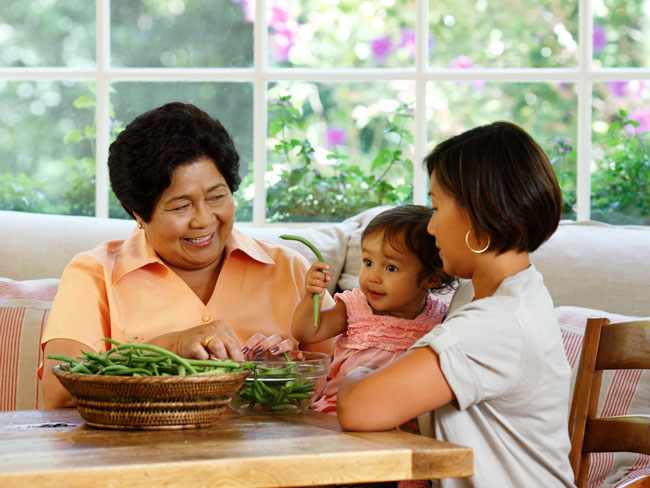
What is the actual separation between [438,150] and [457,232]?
18 cm

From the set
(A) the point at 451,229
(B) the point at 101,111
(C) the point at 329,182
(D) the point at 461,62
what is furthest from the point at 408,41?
(A) the point at 451,229

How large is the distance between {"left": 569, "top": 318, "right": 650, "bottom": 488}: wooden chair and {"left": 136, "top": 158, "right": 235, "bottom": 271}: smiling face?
936mm

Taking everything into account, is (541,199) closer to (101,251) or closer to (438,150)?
(438,150)

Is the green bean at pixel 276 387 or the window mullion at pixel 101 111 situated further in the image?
the window mullion at pixel 101 111

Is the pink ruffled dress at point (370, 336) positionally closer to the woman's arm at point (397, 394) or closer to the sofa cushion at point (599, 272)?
the woman's arm at point (397, 394)

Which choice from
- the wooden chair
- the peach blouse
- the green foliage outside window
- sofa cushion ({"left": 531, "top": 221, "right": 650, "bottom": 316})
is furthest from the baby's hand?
the green foliage outside window

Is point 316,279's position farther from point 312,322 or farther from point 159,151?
point 159,151

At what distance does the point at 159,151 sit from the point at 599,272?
4.87ft

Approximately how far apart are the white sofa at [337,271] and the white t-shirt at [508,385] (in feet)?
3.09

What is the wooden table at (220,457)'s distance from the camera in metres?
1.16

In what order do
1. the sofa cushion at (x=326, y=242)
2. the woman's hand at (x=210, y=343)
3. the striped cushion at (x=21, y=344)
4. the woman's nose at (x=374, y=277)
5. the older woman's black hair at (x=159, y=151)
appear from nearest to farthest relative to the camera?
the woman's hand at (x=210, y=343), the woman's nose at (x=374, y=277), the older woman's black hair at (x=159, y=151), the striped cushion at (x=21, y=344), the sofa cushion at (x=326, y=242)

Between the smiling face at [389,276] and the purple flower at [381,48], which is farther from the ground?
the purple flower at [381,48]

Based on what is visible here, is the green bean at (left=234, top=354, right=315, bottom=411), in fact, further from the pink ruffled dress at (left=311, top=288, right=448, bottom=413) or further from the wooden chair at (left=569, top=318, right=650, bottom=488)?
the wooden chair at (left=569, top=318, right=650, bottom=488)

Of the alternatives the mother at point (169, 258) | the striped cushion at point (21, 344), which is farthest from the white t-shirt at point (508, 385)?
the striped cushion at point (21, 344)
